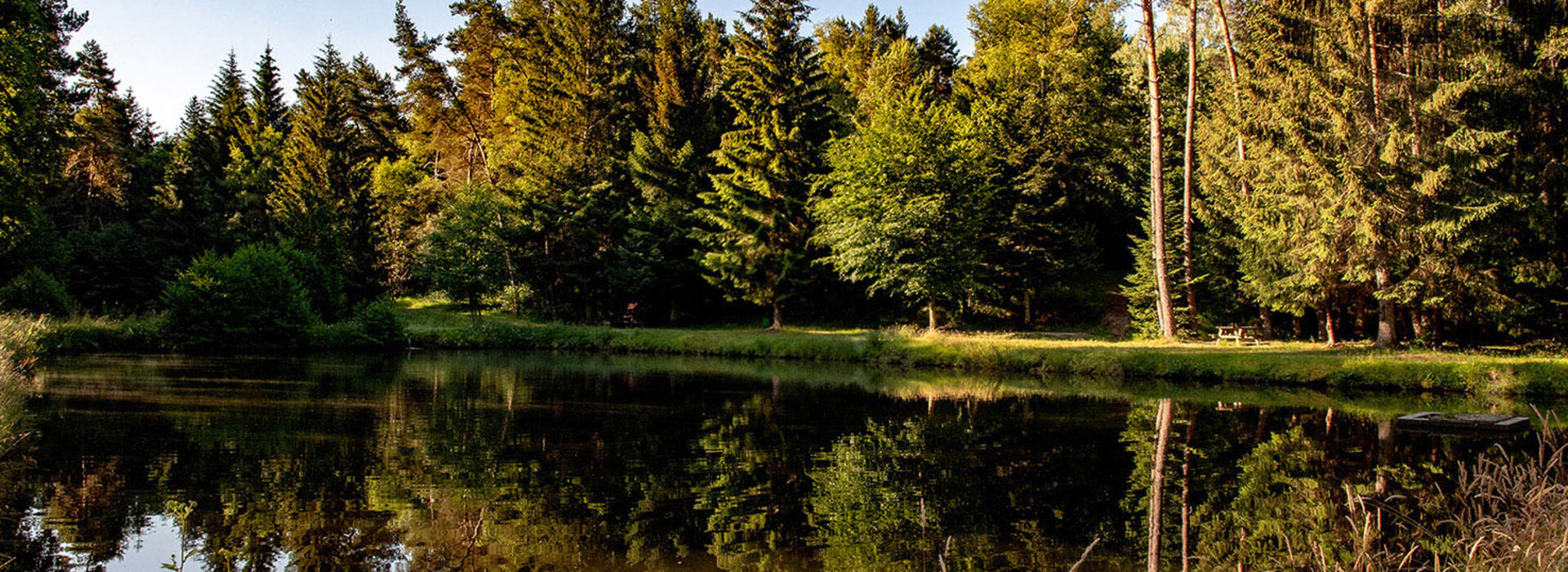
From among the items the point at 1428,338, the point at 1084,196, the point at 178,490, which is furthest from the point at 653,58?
the point at 178,490

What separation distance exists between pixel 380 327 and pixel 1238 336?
1215 inches

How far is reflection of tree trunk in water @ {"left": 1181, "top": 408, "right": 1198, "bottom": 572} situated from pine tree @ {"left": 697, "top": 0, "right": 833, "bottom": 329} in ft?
80.7

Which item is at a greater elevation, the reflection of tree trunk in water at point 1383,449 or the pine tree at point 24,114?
the pine tree at point 24,114

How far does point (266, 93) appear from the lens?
55844 millimetres

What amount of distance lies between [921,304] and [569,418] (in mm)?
25337

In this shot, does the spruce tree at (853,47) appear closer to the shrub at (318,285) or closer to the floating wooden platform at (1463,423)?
the shrub at (318,285)

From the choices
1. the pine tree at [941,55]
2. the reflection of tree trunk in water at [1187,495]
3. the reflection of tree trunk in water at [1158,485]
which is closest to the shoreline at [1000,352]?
the reflection of tree trunk in water at [1158,485]

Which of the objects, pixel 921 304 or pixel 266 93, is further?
pixel 266 93

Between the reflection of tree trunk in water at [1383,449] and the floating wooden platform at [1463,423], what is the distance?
33cm

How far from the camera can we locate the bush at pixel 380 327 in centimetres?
3484

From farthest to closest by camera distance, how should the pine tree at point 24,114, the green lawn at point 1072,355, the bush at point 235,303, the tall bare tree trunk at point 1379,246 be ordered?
the bush at point 235,303
the pine tree at point 24,114
the tall bare tree trunk at point 1379,246
the green lawn at point 1072,355

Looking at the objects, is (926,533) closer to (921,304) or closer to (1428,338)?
(1428,338)

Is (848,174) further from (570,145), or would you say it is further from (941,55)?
(941,55)

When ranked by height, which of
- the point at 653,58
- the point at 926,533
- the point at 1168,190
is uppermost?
the point at 653,58
